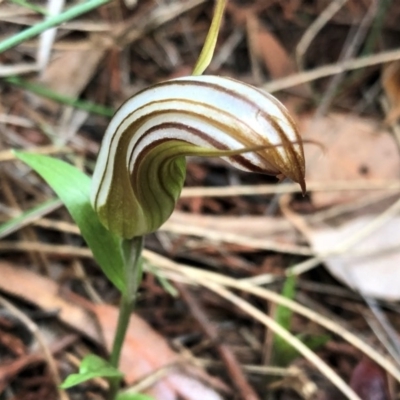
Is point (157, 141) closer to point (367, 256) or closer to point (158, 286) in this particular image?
point (158, 286)

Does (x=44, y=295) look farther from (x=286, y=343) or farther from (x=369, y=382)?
(x=369, y=382)

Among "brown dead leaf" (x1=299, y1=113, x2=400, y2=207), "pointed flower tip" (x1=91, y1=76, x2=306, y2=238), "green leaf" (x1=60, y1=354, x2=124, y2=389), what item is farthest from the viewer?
"brown dead leaf" (x1=299, y1=113, x2=400, y2=207)

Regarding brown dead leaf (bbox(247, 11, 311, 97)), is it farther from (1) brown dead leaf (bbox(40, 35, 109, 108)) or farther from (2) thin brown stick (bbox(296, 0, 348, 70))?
(1) brown dead leaf (bbox(40, 35, 109, 108))

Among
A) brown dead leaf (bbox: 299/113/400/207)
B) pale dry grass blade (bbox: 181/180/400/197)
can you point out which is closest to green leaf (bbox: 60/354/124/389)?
pale dry grass blade (bbox: 181/180/400/197)

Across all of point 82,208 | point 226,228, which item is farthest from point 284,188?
point 82,208

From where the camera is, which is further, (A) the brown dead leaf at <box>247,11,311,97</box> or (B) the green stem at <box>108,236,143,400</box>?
(A) the brown dead leaf at <box>247,11,311,97</box>

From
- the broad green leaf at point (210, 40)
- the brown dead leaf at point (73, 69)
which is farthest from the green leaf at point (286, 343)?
the brown dead leaf at point (73, 69)

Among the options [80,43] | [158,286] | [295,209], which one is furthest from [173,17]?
[158,286]
